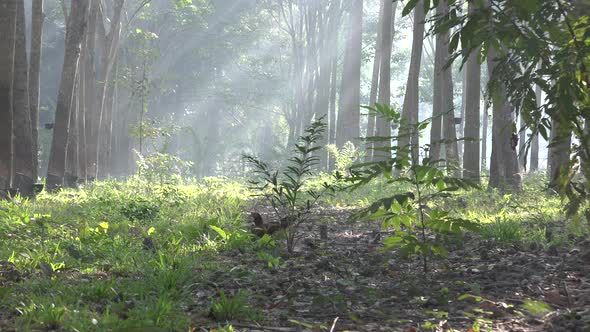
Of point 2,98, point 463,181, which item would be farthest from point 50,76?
point 463,181

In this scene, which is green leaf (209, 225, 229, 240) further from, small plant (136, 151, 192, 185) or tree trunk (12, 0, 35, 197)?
small plant (136, 151, 192, 185)

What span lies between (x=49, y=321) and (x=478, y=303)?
2.43 meters

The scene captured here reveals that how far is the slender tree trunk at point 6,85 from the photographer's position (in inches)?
394

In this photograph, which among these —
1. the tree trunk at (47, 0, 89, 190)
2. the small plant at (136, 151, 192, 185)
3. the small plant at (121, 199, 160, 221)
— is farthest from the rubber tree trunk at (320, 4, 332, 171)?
the small plant at (121, 199, 160, 221)

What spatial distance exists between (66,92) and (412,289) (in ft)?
38.2

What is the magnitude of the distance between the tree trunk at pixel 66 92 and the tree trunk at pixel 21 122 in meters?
2.25

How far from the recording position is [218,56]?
4122cm

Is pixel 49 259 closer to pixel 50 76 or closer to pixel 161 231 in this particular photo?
pixel 161 231

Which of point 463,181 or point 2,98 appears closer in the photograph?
point 463,181

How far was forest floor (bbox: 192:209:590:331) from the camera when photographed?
360 centimetres

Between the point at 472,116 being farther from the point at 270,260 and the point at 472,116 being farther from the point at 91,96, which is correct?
the point at 91,96

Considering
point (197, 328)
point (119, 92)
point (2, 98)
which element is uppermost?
point (119, 92)

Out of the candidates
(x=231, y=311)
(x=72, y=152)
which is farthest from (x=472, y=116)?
(x=231, y=311)

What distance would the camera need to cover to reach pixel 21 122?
37.8 feet
